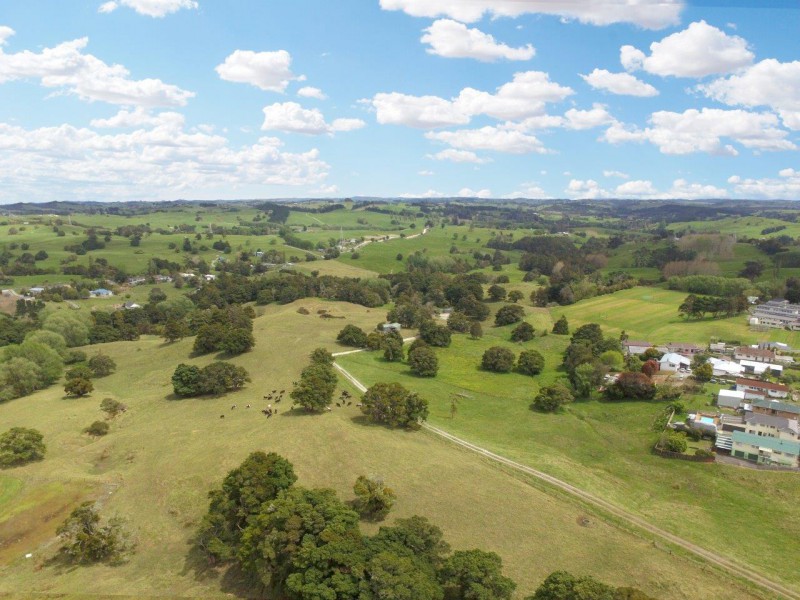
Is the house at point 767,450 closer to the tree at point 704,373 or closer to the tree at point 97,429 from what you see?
the tree at point 704,373

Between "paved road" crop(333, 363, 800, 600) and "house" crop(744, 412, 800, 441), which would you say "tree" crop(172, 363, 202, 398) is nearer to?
"paved road" crop(333, 363, 800, 600)

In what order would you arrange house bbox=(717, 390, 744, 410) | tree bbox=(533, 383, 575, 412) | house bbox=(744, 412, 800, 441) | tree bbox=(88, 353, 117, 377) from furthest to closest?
1. tree bbox=(88, 353, 117, 377)
2. tree bbox=(533, 383, 575, 412)
3. house bbox=(717, 390, 744, 410)
4. house bbox=(744, 412, 800, 441)

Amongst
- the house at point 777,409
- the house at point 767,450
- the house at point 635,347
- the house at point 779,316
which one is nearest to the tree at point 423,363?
the house at point 635,347

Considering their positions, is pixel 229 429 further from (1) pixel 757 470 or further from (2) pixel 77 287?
(2) pixel 77 287

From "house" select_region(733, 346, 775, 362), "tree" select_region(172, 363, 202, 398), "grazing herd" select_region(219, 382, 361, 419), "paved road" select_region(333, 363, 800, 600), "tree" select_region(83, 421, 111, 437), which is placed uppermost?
"house" select_region(733, 346, 775, 362)

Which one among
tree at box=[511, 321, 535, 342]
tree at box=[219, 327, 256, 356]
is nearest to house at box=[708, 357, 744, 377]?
tree at box=[511, 321, 535, 342]

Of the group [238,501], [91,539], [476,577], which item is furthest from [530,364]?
[91,539]
